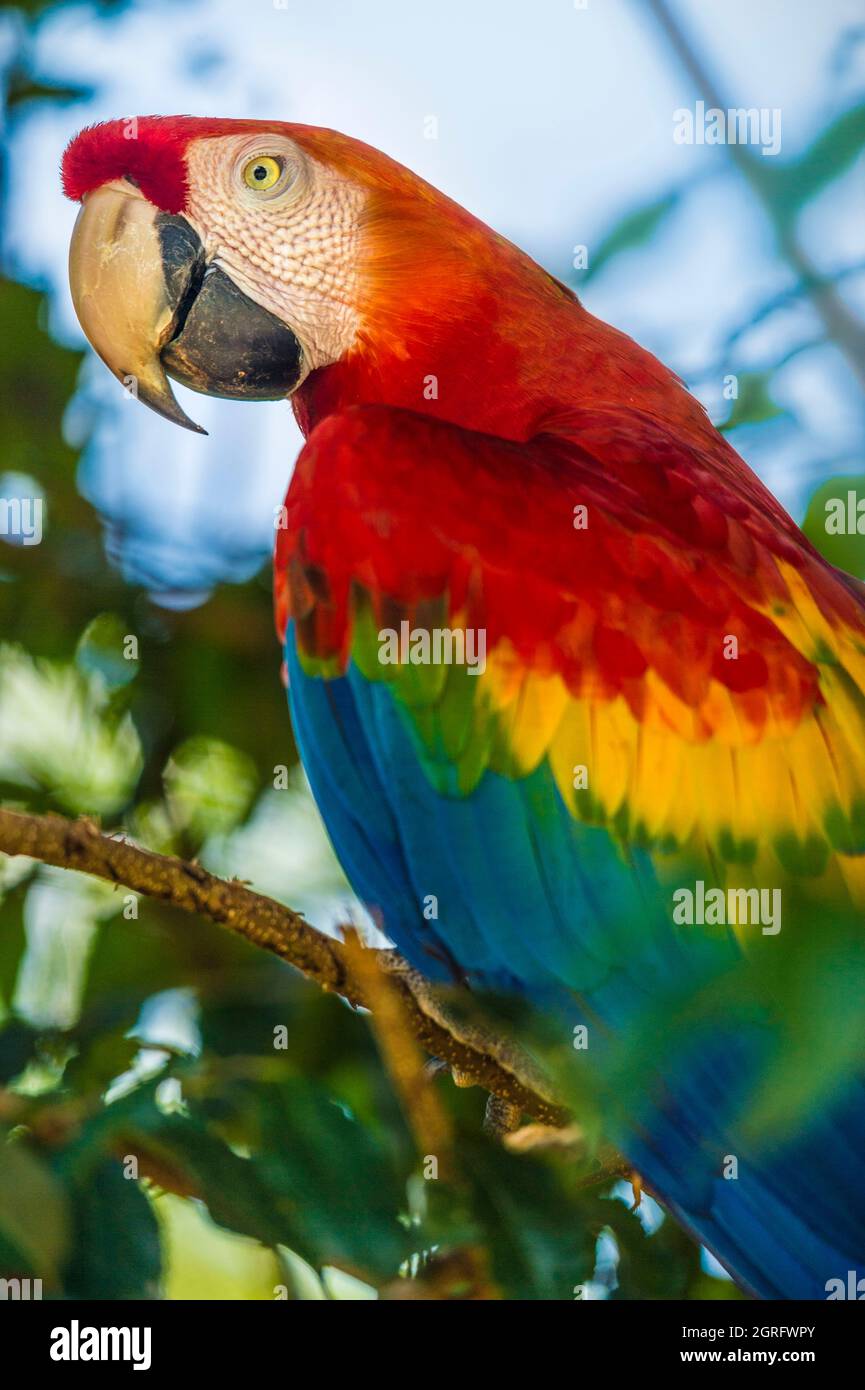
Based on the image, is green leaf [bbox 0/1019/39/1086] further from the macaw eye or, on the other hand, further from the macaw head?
the macaw eye

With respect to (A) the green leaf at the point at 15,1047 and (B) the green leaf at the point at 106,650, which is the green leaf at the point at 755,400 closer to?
(B) the green leaf at the point at 106,650

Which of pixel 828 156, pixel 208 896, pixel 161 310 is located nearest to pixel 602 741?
pixel 208 896

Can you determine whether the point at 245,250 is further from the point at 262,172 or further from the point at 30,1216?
the point at 30,1216

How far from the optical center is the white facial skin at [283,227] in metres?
1.04

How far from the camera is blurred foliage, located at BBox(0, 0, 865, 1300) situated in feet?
2.58

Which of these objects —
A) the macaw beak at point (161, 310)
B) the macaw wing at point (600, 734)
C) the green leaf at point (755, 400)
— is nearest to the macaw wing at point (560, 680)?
the macaw wing at point (600, 734)

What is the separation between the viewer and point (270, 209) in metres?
1.04

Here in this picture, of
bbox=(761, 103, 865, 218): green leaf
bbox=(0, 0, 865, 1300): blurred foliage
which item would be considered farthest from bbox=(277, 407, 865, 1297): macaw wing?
bbox=(761, 103, 865, 218): green leaf

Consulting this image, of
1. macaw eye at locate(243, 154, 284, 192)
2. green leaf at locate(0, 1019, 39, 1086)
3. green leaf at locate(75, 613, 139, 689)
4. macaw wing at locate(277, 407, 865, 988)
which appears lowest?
green leaf at locate(0, 1019, 39, 1086)

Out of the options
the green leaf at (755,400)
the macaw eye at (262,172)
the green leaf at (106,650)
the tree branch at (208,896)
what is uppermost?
the macaw eye at (262,172)

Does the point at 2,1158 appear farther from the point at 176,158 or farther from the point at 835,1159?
the point at 176,158

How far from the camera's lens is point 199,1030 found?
0.94 metres

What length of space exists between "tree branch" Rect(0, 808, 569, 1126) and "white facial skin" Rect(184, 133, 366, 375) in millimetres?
514
